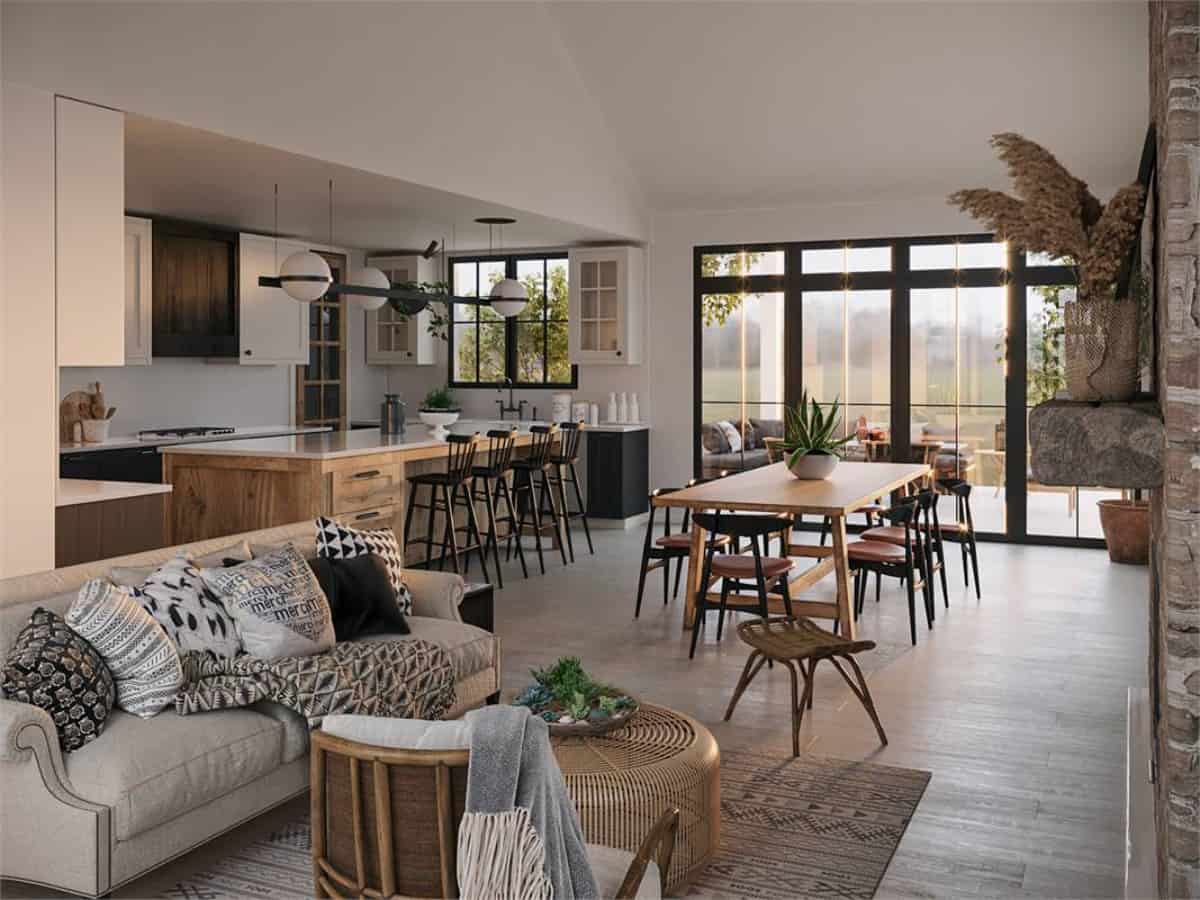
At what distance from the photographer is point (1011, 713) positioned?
16.4 ft

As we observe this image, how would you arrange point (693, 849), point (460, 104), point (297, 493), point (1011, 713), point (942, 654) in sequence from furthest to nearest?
point (460, 104) < point (297, 493) < point (942, 654) < point (1011, 713) < point (693, 849)

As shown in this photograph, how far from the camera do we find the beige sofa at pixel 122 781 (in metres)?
3.09

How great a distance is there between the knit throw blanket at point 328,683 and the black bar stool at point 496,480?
3566 mm

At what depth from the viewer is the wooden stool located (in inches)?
174

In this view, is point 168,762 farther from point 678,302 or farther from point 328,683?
point 678,302

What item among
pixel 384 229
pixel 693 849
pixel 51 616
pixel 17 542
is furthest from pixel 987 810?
pixel 384 229

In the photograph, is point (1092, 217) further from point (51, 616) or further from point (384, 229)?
point (384, 229)

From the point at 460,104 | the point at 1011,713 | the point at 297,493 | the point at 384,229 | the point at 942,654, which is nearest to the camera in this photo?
the point at 1011,713

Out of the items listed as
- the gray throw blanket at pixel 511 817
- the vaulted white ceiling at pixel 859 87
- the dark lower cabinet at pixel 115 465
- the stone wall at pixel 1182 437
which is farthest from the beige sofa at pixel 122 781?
the vaulted white ceiling at pixel 859 87

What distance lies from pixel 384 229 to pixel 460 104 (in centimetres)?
236

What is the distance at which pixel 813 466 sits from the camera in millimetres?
7148

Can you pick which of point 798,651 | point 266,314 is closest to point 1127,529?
point 798,651

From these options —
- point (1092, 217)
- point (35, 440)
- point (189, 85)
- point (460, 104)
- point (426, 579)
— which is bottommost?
point (426, 579)

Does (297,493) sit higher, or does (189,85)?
(189,85)
